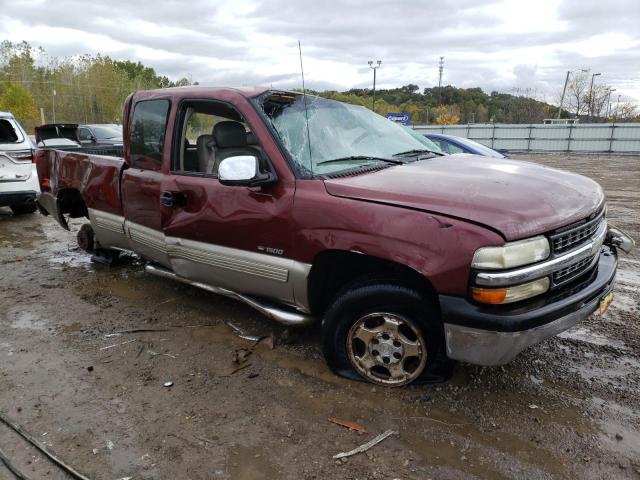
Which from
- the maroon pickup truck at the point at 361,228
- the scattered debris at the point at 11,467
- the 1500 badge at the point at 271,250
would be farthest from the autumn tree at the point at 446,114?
the scattered debris at the point at 11,467

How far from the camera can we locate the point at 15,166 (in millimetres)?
8328

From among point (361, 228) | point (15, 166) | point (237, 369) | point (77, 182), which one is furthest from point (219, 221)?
point (15, 166)

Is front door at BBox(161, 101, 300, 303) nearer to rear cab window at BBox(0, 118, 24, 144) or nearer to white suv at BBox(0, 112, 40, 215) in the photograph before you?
white suv at BBox(0, 112, 40, 215)

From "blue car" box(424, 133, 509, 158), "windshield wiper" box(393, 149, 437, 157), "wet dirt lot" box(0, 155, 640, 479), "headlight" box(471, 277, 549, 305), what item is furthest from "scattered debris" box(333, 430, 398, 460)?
"blue car" box(424, 133, 509, 158)

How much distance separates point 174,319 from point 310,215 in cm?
197

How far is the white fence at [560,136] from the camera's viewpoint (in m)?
27.5

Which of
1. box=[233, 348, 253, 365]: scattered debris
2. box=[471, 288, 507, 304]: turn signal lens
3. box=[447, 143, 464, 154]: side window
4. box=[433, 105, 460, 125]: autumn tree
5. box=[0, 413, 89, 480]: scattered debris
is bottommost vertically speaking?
box=[0, 413, 89, 480]: scattered debris

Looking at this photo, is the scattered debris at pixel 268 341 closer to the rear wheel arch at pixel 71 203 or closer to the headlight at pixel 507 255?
the headlight at pixel 507 255

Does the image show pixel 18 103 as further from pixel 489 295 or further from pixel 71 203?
pixel 489 295

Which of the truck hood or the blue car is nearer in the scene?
the truck hood

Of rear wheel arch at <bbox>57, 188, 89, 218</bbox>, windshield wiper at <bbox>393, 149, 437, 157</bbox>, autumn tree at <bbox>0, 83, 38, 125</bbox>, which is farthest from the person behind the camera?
autumn tree at <bbox>0, 83, 38, 125</bbox>

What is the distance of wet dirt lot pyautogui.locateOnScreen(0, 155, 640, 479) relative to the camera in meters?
2.51

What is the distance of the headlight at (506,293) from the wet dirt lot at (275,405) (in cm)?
78

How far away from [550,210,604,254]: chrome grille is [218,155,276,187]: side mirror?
1.70 meters
